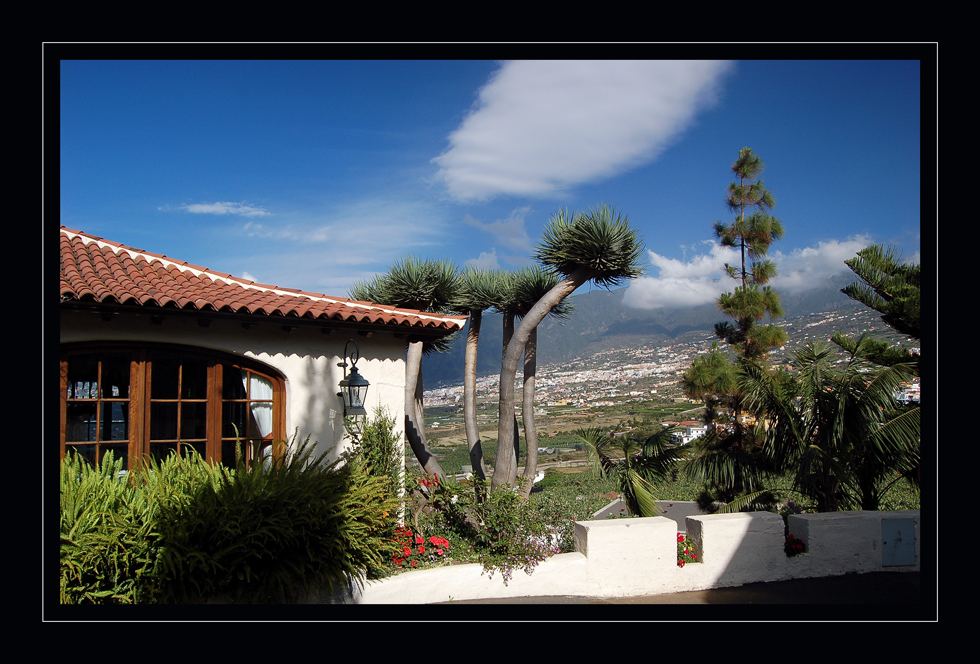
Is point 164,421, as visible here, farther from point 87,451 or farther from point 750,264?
point 750,264

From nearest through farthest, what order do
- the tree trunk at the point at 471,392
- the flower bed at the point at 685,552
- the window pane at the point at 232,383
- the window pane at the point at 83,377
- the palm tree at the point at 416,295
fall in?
the window pane at the point at 83,377 < the flower bed at the point at 685,552 < the window pane at the point at 232,383 < the palm tree at the point at 416,295 < the tree trunk at the point at 471,392

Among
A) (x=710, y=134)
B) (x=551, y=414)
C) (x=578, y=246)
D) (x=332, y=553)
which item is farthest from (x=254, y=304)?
(x=551, y=414)

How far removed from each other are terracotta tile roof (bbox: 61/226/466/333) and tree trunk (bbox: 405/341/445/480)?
12.6 ft

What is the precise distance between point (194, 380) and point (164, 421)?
56 cm

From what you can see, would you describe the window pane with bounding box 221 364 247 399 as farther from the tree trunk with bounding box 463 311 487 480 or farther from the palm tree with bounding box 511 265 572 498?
the tree trunk with bounding box 463 311 487 480

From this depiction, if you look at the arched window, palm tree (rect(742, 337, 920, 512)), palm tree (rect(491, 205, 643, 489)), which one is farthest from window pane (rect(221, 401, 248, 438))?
palm tree (rect(742, 337, 920, 512))

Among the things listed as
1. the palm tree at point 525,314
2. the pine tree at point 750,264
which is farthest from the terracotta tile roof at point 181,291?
the pine tree at point 750,264

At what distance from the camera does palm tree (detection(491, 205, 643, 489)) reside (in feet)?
31.1

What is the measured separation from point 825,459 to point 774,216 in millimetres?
8075

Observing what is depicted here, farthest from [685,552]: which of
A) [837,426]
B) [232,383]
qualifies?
[232,383]

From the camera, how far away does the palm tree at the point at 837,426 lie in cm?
799

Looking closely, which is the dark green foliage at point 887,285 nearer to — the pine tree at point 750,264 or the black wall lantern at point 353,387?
the pine tree at point 750,264

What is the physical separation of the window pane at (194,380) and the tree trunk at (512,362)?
4672 mm

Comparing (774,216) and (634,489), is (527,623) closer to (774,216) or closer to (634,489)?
(634,489)
